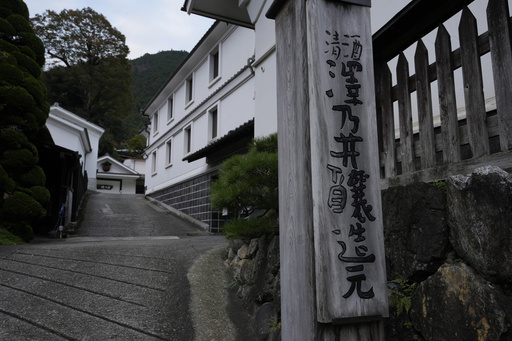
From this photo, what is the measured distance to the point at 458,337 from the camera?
7.34 feet

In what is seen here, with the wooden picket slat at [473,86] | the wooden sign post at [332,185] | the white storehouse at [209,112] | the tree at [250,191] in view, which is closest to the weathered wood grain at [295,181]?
the wooden sign post at [332,185]

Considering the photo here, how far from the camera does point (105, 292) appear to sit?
15.9 feet

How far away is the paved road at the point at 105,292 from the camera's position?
394 centimetres

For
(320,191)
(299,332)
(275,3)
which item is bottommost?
(299,332)

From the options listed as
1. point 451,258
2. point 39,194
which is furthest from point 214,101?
point 451,258

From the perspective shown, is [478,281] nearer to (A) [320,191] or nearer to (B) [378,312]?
(B) [378,312]

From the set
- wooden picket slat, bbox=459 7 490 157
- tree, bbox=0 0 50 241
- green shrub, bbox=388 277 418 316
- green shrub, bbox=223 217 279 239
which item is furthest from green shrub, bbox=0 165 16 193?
wooden picket slat, bbox=459 7 490 157

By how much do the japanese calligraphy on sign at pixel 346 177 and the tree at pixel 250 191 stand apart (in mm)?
1944

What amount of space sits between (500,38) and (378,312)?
2.05m

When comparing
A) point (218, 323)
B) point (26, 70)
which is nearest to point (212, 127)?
point (26, 70)

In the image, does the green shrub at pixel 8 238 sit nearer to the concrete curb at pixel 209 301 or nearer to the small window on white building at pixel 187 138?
the concrete curb at pixel 209 301

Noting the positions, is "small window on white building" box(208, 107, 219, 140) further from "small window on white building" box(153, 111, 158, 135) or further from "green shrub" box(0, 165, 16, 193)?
"small window on white building" box(153, 111, 158, 135)

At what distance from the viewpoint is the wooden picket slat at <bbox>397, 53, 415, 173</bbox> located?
3.18 m

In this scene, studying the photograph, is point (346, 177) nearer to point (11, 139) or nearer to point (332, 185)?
point (332, 185)
